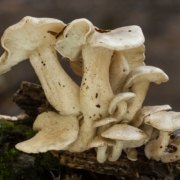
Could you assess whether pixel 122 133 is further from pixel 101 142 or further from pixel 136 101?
pixel 136 101

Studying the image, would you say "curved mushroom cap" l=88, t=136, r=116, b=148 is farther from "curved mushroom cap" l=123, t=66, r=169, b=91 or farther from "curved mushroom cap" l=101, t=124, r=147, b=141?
"curved mushroom cap" l=123, t=66, r=169, b=91

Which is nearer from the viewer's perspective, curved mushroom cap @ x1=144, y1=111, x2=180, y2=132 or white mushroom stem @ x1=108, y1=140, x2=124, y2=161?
curved mushroom cap @ x1=144, y1=111, x2=180, y2=132

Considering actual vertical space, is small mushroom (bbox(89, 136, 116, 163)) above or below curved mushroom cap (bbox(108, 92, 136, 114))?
below

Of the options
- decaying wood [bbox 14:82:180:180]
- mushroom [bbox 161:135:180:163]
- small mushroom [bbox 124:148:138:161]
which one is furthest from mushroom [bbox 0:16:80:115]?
mushroom [bbox 161:135:180:163]

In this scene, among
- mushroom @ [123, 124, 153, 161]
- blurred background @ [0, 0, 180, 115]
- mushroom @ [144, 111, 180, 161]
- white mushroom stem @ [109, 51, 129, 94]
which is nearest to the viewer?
mushroom @ [144, 111, 180, 161]

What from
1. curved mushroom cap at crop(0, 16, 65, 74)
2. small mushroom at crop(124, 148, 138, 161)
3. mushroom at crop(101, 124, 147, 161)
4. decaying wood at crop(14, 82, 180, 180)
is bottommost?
decaying wood at crop(14, 82, 180, 180)

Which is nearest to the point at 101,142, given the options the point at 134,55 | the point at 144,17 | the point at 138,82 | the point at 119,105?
the point at 119,105

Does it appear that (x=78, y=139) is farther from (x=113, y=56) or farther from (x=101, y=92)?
(x=113, y=56)

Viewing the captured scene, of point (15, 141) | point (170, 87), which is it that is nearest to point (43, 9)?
point (170, 87)
